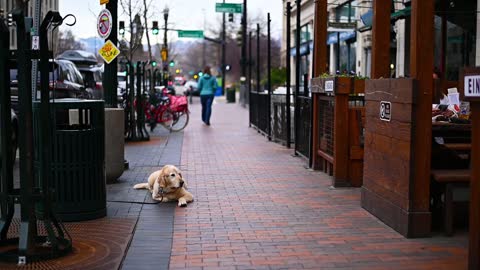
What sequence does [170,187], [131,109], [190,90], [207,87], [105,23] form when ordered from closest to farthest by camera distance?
[170,187] < [105,23] < [131,109] < [207,87] < [190,90]

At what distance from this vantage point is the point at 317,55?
9.88 meters

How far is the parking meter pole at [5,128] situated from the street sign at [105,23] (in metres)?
5.31

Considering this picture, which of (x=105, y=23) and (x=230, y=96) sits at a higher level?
(x=105, y=23)

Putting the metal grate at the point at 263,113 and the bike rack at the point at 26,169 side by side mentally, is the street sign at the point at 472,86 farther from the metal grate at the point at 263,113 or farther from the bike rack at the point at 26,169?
the metal grate at the point at 263,113

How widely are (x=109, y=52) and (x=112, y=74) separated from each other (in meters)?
0.66

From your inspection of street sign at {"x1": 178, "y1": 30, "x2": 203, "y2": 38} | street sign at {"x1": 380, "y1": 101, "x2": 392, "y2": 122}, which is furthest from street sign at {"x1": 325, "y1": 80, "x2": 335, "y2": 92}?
street sign at {"x1": 178, "y1": 30, "x2": 203, "y2": 38}

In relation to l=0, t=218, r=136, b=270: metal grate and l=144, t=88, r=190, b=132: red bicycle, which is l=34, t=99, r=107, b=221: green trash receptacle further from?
l=144, t=88, r=190, b=132: red bicycle

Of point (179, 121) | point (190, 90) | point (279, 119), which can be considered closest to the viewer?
point (279, 119)

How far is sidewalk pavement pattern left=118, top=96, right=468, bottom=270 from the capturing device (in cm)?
523

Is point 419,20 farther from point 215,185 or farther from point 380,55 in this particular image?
point 215,185

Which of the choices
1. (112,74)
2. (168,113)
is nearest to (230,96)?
(168,113)

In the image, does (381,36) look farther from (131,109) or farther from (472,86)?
(131,109)

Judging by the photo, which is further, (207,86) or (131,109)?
(207,86)

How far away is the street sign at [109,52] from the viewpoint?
10.4 metres
